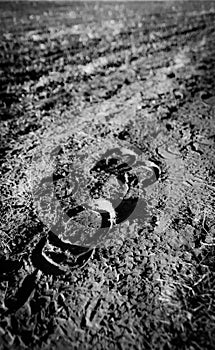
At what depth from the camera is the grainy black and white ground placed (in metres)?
1.08

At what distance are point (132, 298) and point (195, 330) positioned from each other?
0.89 ft

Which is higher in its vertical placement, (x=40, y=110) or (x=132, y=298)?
(x=40, y=110)

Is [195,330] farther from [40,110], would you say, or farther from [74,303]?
[40,110]

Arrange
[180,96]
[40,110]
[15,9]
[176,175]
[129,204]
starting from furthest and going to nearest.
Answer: [15,9], [180,96], [40,110], [176,175], [129,204]

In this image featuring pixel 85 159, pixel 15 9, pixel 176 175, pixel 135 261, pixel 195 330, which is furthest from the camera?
pixel 15 9

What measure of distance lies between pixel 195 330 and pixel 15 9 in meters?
7.80

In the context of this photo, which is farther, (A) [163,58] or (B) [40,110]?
(A) [163,58]

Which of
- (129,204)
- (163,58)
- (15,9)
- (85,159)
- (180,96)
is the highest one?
(15,9)

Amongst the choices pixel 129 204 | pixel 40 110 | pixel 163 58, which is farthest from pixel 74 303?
pixel 163 58

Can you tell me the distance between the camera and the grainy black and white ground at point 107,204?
1083 millimetres

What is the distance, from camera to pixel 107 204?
1.60m

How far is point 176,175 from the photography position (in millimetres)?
1776

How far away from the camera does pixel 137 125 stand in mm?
2312

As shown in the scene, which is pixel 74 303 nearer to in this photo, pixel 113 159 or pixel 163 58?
pixel 113 159
